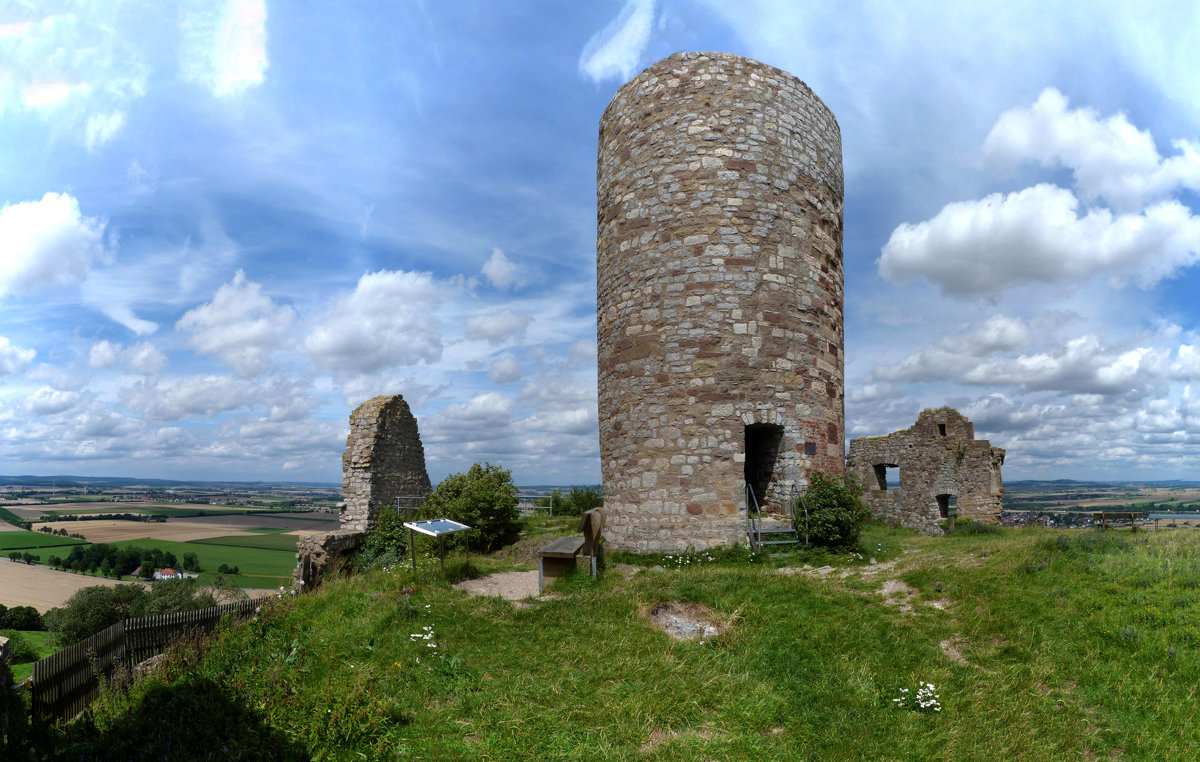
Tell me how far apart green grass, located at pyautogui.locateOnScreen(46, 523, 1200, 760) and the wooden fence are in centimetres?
132

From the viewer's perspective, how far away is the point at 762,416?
32.9ft

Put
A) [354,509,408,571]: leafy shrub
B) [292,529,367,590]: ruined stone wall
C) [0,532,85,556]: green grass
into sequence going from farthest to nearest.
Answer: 1. [0,532,85,556]: green grass
2. [354,509,408,571]: leafy shrub
3. [292,529,367,590]: ruined stone wall

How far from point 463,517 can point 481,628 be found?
8825 mm

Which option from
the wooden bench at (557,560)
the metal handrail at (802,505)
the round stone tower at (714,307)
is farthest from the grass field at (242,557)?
the metal handrail at (802,505)

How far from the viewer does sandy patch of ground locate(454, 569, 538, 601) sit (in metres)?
8.07

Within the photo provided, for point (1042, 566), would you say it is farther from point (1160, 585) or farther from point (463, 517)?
point (463, 517)

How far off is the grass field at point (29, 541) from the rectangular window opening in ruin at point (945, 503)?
5145cm

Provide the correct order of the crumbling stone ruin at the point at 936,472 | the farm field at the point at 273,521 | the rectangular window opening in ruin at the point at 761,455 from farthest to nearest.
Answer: the farm field at the point at 273,521 < the crumbling stone ruin at the point at 936,472 < the rectangular window opening in ruin at the point at 761,455

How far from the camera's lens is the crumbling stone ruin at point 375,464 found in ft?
54.3

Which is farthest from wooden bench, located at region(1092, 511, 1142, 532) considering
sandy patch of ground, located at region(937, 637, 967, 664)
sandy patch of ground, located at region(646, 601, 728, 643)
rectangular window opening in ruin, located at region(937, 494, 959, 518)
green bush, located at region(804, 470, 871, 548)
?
Answer: sandy patch of ground, located at region(646, 601, 728, 643)

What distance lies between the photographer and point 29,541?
43.5 metres

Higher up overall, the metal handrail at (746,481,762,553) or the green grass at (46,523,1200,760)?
the metal handrail at (746,481,762,553)

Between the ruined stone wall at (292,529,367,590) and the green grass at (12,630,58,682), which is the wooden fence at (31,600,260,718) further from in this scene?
the green grass at (12,630,58,682)

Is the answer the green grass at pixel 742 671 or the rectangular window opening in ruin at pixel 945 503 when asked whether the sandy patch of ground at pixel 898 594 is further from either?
the rectangular window opening in ruin at pixel 945 503
